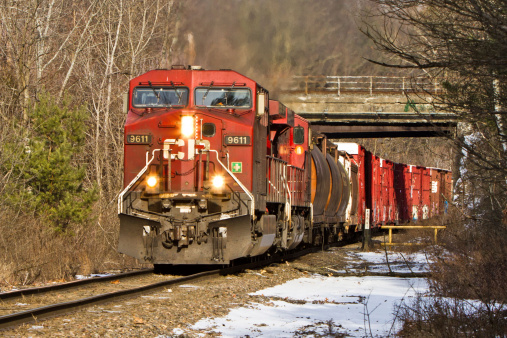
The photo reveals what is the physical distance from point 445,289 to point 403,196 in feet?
84.0

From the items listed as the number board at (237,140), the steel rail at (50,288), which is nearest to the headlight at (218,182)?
the number board at (237,140)

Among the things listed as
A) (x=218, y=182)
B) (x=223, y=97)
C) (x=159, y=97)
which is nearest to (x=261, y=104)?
(x=223, y=97)

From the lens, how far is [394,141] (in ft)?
208

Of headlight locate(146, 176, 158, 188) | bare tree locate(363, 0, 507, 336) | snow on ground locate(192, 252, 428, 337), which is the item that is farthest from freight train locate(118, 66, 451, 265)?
bare tree locate(363, 0, 507, 336)

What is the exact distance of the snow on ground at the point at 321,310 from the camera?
754 centimetres

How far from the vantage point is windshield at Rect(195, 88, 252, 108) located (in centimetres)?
1266

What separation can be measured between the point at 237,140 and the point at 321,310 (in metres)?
4.20

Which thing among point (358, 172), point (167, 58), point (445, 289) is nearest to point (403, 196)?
point (358, 172)

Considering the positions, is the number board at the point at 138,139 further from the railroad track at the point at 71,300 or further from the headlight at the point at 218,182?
the railroad track at the point at 71,300

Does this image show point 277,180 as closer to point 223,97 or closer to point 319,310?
point 223,97

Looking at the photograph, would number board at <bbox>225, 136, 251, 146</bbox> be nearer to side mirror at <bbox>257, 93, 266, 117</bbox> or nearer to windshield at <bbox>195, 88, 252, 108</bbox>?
side mirror at <bbox>257, 93, 266, 117</bbox>

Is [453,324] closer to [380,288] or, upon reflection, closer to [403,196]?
[380,288]

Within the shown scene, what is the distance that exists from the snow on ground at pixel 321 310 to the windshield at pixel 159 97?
4090 millimetres

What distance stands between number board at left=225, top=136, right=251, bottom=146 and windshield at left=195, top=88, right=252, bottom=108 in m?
0.73
